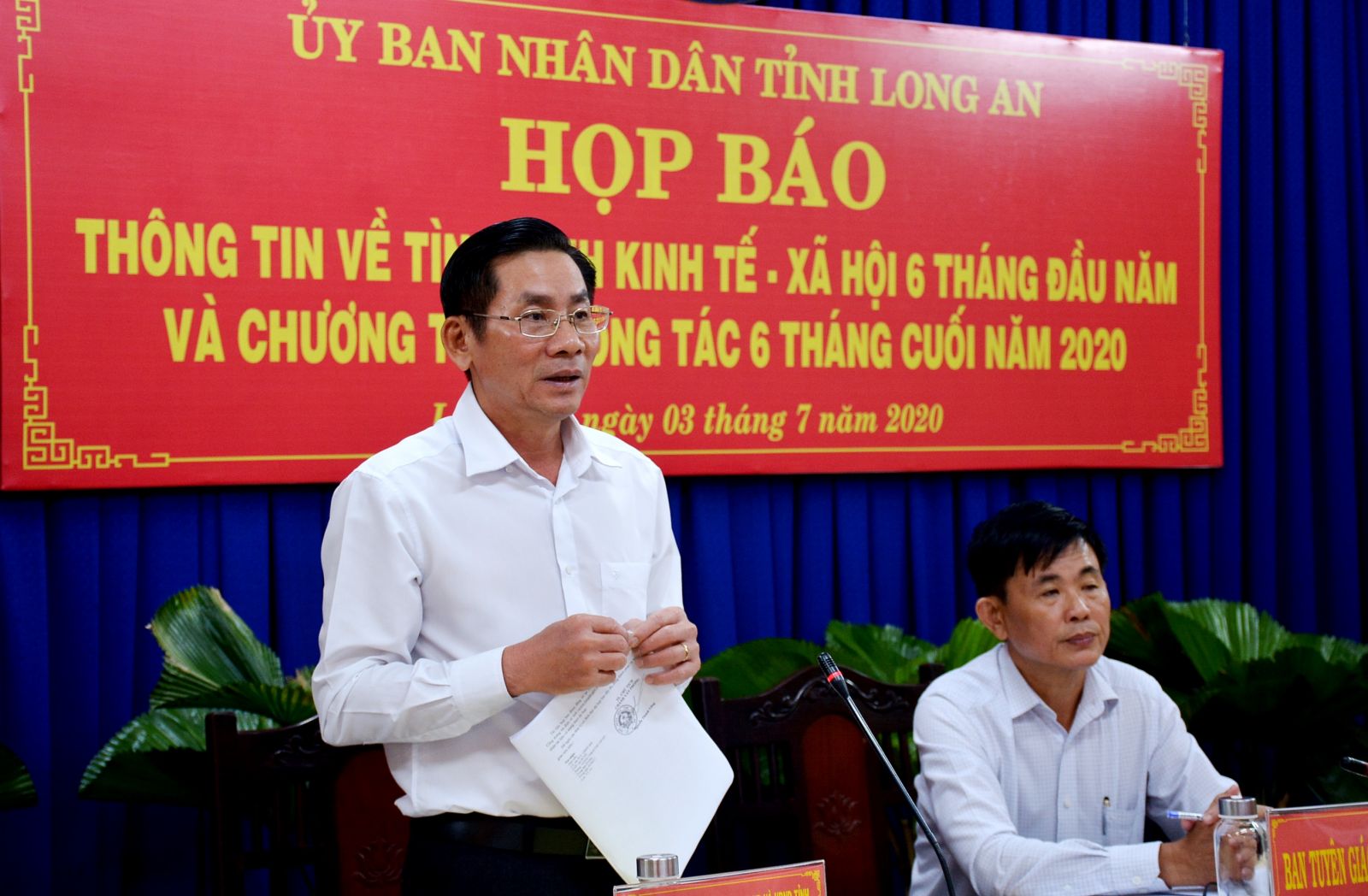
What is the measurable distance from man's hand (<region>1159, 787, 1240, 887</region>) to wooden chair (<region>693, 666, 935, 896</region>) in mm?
587

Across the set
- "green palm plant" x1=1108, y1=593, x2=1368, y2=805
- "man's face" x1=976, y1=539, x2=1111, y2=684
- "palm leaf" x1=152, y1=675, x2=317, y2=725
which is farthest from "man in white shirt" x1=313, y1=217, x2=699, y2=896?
"green palm plant" x1=1108, y1=593, x2=1368, y2=805

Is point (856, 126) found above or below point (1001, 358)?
above

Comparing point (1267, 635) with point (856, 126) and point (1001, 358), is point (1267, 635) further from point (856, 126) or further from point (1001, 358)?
point (856, 126)

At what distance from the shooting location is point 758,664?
2.65 m

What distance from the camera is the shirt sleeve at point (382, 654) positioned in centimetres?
136

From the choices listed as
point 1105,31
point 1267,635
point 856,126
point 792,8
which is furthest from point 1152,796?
point 1105,31

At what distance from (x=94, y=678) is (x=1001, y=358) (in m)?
2.09

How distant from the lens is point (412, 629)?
4.68 feet

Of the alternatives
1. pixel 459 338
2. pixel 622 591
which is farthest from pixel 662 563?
pixel 459 338

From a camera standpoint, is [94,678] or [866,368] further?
→ [866,368]

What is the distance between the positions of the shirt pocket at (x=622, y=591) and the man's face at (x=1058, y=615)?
709 millimetres

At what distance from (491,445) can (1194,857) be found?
970 millimetres

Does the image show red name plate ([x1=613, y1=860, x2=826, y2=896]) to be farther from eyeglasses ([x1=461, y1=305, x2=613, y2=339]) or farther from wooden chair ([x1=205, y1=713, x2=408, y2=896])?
wooden chair ([x1=205, y1=713, x2=408, y2=896])

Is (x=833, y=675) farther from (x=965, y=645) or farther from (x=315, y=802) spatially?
(x=965, y=645)
